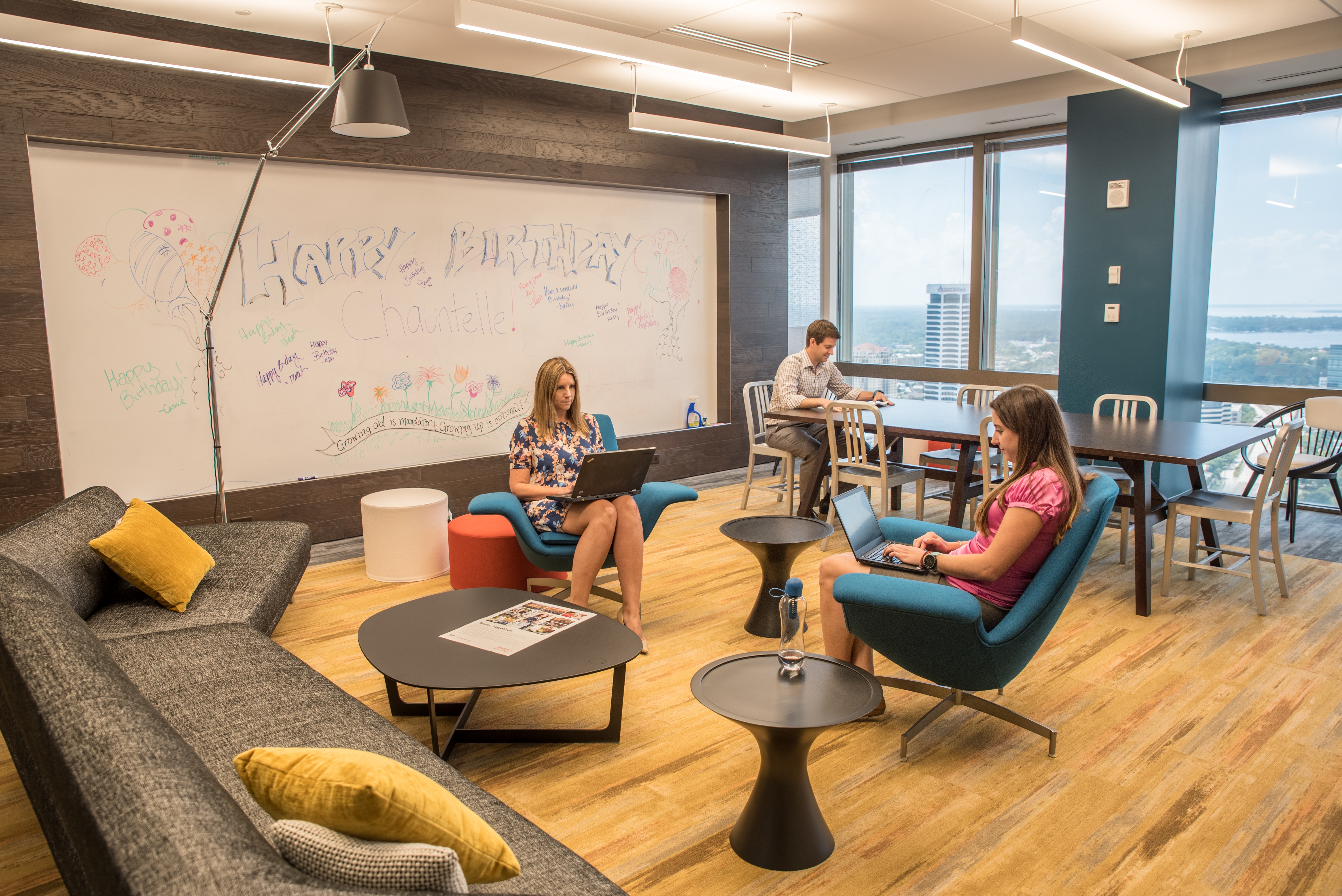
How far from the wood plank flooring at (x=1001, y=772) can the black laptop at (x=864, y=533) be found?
56 cm

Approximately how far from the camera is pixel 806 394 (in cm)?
596

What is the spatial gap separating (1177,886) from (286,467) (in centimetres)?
456

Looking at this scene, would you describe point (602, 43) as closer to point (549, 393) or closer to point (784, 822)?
point (549, 393)

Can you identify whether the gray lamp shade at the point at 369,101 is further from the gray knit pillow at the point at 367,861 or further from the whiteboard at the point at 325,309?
the gray knit pillow at the point at 367,861

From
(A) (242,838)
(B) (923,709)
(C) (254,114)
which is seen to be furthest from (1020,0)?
(A) (242,838)

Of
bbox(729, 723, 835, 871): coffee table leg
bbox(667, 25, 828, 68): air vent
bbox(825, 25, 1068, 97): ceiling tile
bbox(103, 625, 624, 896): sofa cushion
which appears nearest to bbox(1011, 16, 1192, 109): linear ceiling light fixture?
bbox(825, 25, 1068, 97): ceiling tile

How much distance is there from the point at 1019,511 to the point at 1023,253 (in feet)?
16.7

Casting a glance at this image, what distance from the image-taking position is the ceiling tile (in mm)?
5195

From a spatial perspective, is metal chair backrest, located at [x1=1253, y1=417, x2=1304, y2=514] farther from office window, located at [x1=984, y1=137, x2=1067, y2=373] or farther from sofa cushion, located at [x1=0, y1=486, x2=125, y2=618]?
sofa cushion, located at [x1=0, y1=486, x2=125, y2=618]

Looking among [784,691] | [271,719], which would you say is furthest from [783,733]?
[271,719]

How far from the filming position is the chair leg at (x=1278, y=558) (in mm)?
4090

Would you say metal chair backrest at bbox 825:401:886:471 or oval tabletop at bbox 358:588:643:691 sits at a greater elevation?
metal chair backrest at bbox 825:401:886:471

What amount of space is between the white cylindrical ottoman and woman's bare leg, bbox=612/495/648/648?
1.26 meters

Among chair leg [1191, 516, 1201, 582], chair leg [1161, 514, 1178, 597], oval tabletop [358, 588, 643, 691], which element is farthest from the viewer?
chair leg [1191, 516, 1201, 582]
